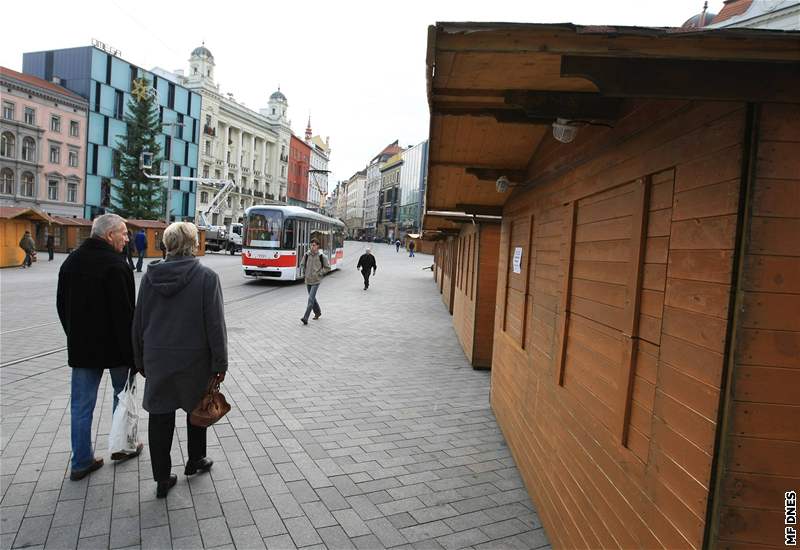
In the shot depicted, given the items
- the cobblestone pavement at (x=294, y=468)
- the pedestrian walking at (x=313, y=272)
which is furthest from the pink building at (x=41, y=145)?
the cobblestone pavement at (x=294, y=468)

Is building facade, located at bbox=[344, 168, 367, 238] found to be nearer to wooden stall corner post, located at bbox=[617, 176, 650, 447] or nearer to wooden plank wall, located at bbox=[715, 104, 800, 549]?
wooden stall corner post, located at bbox=[617, 176, 650, 447]

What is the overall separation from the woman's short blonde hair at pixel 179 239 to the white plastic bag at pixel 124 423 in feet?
3.86

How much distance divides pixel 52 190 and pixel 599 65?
55.2 metres

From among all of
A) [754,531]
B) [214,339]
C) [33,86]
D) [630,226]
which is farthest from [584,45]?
[33,86]

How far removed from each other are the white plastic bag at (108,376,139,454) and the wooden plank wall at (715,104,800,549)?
3848mm

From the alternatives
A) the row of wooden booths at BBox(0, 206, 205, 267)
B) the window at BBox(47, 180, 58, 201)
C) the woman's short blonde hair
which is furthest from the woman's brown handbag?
the window at BBox(47, 180, 58, 201)

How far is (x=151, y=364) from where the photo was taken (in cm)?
344

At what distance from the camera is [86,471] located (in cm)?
380

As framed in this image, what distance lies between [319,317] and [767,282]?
11.1 meters

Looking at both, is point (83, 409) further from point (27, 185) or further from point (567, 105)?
point (27, 185)

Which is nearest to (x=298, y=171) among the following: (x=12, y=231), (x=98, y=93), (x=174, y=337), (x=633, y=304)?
(x=98, y=93)

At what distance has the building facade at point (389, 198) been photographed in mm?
103438

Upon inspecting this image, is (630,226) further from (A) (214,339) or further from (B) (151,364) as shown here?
(B) (151,364)

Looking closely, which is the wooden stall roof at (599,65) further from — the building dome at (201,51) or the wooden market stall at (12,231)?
the building dome at (201,51)
